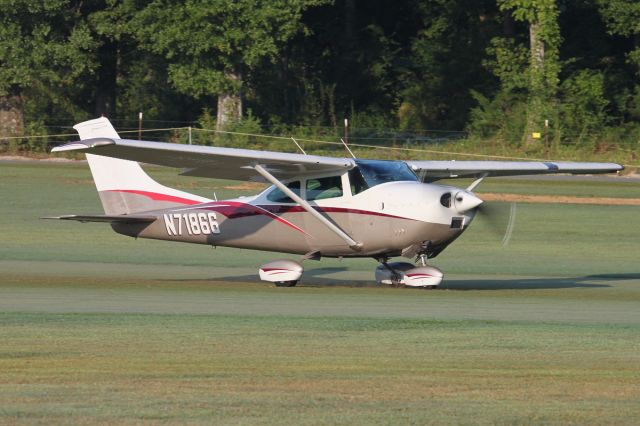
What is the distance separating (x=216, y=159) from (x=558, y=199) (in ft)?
64.7

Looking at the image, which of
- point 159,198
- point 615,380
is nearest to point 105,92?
point 159,198

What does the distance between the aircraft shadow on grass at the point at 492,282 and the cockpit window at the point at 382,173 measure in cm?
174

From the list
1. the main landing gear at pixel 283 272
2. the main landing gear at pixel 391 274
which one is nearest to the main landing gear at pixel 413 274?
the main landing gear at pixel 391 274

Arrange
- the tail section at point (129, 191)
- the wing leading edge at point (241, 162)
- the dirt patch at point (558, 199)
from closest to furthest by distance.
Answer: the wing leading edge at point (241, 162), the tail section at point (129, 191), the dirt patch at point (558, 199)

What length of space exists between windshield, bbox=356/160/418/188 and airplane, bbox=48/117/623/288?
0.05ft

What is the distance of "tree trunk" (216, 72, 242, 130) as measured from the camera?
4647 cm

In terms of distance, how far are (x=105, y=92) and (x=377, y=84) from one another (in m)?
11.2

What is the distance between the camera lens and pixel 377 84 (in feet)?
179

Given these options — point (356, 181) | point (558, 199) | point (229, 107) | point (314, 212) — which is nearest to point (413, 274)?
point (356, 181)

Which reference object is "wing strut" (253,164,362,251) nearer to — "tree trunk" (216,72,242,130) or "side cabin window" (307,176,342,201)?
"side cabin window" (307,176,342,201)

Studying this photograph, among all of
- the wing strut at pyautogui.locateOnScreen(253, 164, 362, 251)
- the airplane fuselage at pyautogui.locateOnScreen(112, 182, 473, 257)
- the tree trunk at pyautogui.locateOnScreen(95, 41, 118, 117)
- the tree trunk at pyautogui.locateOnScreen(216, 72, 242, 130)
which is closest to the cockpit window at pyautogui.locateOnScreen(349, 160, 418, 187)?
the airplane fuselage at pyautogui.locateOnScreen(112, 182, 473, 257)

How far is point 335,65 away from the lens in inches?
2159

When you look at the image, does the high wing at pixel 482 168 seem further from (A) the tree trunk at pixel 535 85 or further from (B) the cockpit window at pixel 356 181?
(A) the tree trunk at pixel 535 85

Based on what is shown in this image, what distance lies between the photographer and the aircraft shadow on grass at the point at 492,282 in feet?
62.3
